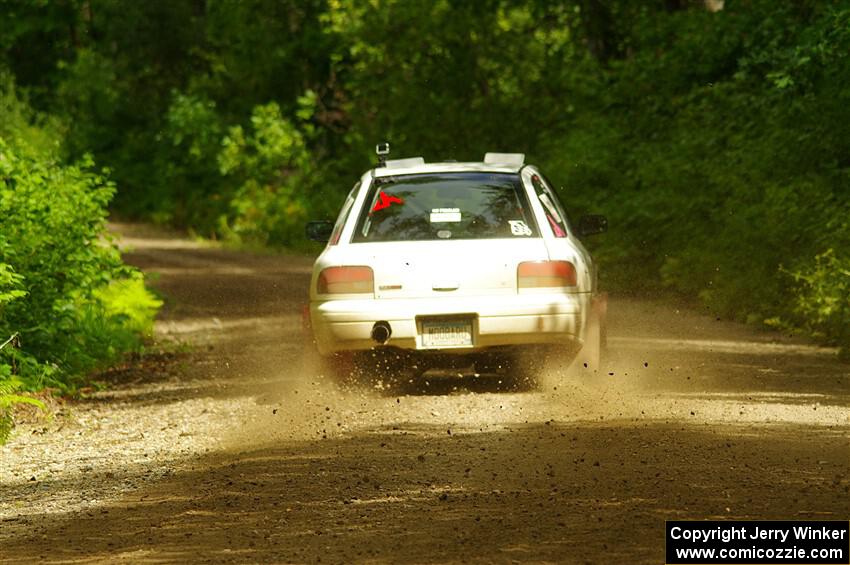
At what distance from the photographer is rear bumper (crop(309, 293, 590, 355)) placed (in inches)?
468

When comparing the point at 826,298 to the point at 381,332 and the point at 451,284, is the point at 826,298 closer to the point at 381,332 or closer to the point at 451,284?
the point at 451,284

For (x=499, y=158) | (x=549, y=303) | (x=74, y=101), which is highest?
(x=499, y=158)

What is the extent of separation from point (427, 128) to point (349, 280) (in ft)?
80.5

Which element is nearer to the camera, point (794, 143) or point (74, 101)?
point (794, 143)

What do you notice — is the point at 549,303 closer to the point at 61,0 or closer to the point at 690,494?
the point at 690,494

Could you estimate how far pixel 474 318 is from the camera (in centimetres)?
1191

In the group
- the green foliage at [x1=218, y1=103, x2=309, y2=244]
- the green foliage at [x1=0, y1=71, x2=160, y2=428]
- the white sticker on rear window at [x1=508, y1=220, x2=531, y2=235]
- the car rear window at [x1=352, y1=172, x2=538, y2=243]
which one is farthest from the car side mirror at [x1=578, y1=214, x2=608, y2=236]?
the green foliage at [x1=218, y1=103, x2=309, y2=244]

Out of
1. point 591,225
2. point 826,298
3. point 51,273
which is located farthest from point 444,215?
point 826,298

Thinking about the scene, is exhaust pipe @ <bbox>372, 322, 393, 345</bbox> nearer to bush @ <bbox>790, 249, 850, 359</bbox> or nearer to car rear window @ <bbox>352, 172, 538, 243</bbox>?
car rear window @ <bbox>352, 172, 538, 243</bbox>

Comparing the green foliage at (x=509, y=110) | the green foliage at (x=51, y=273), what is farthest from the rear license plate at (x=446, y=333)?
the green foliage at (x=509, y=110)

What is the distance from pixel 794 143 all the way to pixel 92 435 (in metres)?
11.5

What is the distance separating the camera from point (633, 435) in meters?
10.2

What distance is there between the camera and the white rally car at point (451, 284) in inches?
469

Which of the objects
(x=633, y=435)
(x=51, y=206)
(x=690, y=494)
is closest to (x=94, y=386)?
(x=51, y=206)
